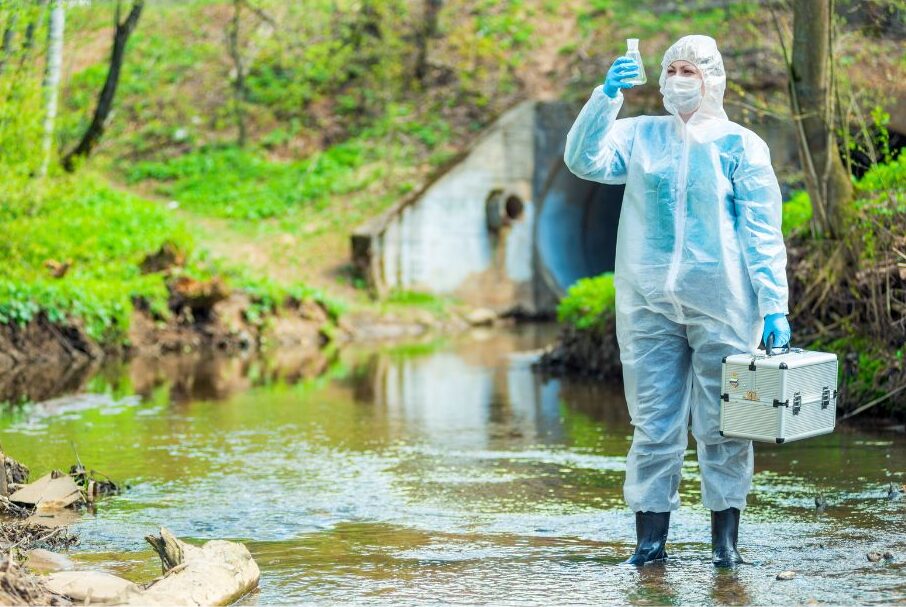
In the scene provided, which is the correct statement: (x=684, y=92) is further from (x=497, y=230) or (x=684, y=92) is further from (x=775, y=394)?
(x=497, y=230)

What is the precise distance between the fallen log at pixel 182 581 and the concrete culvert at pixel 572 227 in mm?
19495

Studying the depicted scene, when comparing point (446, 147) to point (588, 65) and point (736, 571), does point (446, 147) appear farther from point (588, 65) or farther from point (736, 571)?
point (736, 571)

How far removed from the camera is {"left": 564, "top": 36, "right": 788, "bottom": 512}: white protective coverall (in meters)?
5.90

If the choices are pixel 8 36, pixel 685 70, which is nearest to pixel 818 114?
pixel 685 70

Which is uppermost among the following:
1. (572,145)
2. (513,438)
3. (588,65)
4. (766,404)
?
(588,65)

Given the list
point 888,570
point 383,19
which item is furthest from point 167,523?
point 383,19

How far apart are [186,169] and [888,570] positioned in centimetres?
2293

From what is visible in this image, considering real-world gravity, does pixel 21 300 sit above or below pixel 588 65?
below

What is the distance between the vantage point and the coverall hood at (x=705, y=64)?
6020mm

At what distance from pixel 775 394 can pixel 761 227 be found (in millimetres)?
769

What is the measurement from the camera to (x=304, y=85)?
96.7 feet

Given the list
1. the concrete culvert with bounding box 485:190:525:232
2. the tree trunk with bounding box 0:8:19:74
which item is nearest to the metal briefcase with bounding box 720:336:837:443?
the tree trunk with bounding box 0:8:19:74

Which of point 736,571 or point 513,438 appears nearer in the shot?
point 736,571

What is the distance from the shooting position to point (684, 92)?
19.8 ft
